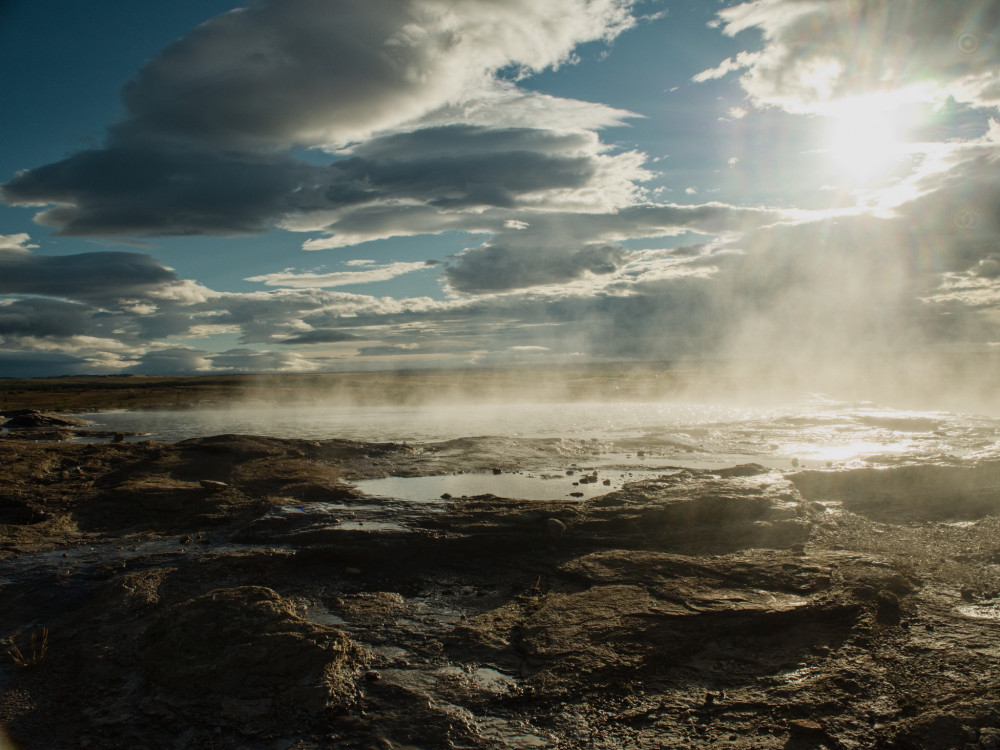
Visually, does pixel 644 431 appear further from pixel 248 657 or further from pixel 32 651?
pixel 32 651

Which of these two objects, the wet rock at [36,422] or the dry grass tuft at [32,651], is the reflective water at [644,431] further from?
the dry grass tuft at [32,651]

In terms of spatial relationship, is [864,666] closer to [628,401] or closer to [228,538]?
[228,538]

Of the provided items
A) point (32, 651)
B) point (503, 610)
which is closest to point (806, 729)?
point (503, 610)

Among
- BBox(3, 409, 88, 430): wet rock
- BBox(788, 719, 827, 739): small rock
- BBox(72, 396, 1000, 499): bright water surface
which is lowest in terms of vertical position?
BBox(788, 719, 827, 739): small rock

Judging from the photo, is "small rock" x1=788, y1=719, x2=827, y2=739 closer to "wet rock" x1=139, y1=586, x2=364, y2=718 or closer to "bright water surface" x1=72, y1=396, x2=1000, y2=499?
"wet rock" x1=139, y1=586, x2=364, y2=718

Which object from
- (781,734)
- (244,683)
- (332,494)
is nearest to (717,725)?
(781,734)

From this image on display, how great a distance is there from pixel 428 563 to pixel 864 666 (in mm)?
5258

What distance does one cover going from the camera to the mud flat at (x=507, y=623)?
489cm

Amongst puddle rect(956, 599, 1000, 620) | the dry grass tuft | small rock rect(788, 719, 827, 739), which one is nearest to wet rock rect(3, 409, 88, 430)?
the dry grass tuft

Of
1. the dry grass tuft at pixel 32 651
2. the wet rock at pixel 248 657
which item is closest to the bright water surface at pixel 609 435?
the wet rock at pixel 248 657

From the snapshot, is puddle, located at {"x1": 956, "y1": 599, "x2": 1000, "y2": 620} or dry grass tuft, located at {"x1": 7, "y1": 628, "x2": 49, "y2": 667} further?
puddle, located at {"x1": 956, "y1": 599, "x2": 1000, "y2": 620}

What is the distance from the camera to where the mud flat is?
4887 millimetres

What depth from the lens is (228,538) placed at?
32.3ft

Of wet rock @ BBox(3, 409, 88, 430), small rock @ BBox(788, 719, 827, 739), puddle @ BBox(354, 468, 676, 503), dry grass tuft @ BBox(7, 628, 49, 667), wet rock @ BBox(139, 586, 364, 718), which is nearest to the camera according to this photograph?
small rock @ BBox(788, 719, 827, 739)
